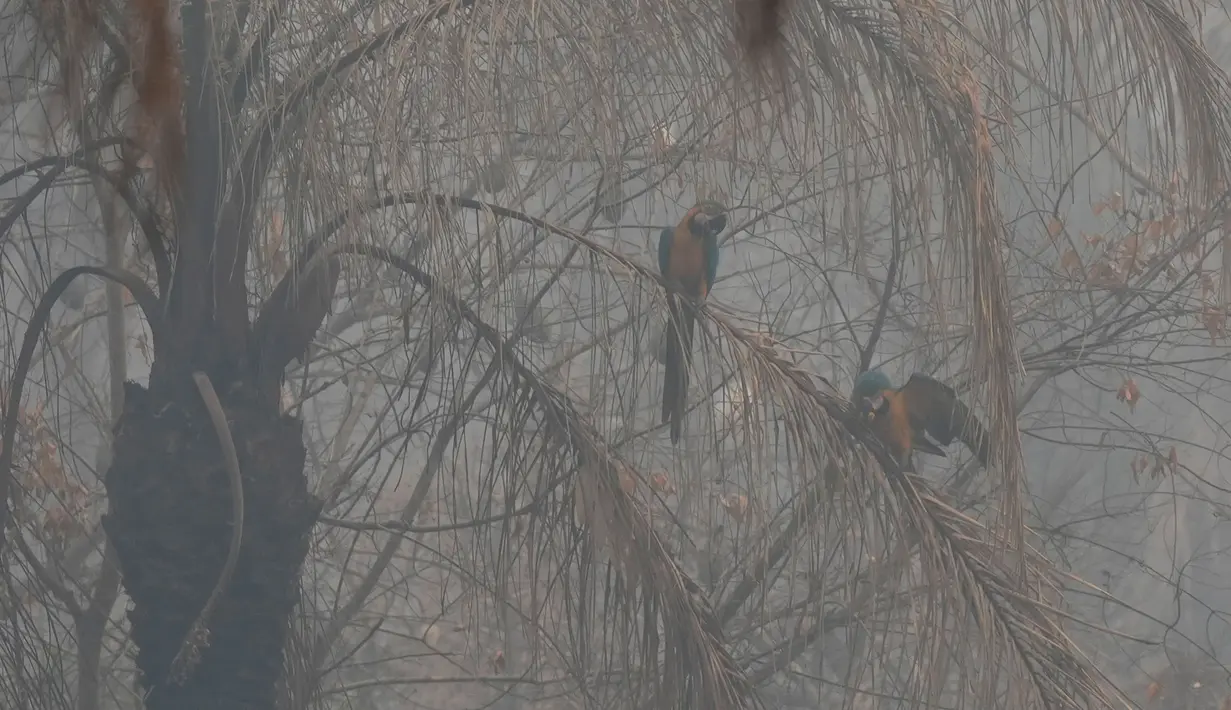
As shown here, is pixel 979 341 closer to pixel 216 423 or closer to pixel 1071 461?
pixel 216 423

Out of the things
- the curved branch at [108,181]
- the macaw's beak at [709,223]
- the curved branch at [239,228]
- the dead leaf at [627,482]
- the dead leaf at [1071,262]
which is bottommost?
the dead leaf at [627,482]

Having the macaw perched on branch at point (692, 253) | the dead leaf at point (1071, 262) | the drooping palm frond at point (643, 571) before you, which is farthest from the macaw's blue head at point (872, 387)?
the dead leaf at point (1071, 262)

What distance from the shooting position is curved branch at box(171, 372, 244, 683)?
6.26 ft

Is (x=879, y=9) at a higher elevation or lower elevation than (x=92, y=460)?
lower

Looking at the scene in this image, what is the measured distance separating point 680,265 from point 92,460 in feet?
11.3

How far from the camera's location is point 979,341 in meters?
1.61

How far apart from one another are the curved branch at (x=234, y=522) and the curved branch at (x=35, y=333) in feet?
0.47

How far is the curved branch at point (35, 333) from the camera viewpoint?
1996 millimetres

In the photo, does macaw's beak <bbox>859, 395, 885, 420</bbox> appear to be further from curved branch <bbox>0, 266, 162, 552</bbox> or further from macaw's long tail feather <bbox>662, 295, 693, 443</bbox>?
curved branch <bbox>0, 266, 162, 552</bbox>

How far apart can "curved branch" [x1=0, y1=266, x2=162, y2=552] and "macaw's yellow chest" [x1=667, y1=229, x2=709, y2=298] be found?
101 centimetres

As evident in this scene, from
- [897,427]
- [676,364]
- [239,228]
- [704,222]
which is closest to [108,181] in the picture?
[239,228]

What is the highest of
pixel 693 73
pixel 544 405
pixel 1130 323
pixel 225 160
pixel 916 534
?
pixel 1130 323

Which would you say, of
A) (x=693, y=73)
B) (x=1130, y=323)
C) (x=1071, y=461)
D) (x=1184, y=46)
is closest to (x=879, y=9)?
(x=693, y=73)

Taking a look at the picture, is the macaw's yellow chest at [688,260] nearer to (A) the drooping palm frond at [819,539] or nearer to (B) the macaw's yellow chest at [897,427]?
(B) the macaw's yellow chest at [897,427]
